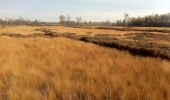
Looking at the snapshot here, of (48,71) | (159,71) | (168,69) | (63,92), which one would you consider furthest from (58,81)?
(168,69)

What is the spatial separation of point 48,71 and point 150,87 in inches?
133

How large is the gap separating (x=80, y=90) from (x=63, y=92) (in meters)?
0.35

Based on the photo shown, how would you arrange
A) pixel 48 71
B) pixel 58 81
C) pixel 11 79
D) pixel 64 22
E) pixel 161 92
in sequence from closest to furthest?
1. pixel 161 92
2. pixel 58 81
3. pixel 11 79
4. pixel 48 71
5. pixel 64 22

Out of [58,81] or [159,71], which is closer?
[58,81]

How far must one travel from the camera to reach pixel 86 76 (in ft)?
21.3

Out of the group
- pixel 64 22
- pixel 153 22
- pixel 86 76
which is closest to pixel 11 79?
pixel 86 76

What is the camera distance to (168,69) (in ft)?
25.2

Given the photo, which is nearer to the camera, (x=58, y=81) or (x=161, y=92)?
(x=161, y=92)

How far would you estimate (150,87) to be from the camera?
17.0 ft

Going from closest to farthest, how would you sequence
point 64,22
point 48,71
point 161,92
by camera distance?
point 161,92
point 48,71
point 64,22

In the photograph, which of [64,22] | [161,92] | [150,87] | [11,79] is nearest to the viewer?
[161,92]

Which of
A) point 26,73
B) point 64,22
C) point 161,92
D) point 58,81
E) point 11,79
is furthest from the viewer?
point 64,22

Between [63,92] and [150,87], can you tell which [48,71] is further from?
[150,87]

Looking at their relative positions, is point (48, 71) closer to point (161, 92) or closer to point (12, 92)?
point (12, 92)
